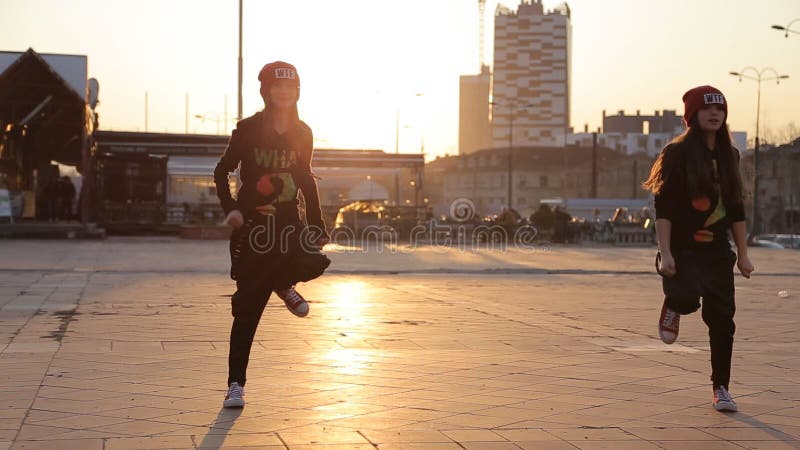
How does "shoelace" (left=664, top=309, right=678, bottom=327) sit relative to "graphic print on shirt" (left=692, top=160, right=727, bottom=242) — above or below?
below

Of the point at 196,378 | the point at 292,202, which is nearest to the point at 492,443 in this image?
the point at 292,202

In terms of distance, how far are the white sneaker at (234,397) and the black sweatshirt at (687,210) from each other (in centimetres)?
239

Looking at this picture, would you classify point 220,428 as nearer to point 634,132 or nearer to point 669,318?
point 669,318

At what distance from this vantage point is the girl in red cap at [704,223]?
21.2 feet

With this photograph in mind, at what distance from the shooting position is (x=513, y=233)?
41.1 m

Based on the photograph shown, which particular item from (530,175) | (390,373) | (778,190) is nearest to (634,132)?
(530,175)

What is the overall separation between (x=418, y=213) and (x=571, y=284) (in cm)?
2503

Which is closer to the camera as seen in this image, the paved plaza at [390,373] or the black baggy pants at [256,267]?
the paved plaza at [390,373]

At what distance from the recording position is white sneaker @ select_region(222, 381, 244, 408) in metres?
6.25

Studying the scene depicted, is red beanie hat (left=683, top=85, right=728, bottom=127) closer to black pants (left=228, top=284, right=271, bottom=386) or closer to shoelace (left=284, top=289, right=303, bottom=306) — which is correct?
shoelace (left=284, top=289, right=303, bottom=306)

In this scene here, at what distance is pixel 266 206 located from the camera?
6531 mm

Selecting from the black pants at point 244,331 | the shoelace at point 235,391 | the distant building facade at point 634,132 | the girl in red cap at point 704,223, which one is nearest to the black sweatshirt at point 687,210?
the girl in red cap at point 704,223

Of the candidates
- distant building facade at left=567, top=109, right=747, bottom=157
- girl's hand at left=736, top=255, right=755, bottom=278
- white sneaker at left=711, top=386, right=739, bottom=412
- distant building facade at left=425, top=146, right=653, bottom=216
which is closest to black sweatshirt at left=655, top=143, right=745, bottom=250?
girl's hand at left=736, top=255, right=755, bottom=278

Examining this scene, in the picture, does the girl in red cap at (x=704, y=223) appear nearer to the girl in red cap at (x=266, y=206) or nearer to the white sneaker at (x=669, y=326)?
the white sneaker at (x=669, y=326)
